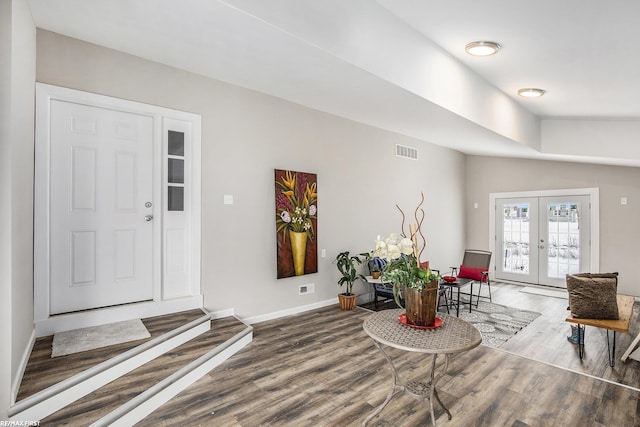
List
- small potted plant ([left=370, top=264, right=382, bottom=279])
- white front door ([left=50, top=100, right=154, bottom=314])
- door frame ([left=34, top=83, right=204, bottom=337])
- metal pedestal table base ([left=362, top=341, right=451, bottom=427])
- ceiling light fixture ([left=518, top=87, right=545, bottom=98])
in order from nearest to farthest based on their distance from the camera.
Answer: metal pedestal table base ([left=362, top=341, right=451, bottom=427]) < door frame ([left=34, top=83, right=204, bottom=337]) < white front door ([left=50, top=100, right=154, bottom=314]) < ceiling light fixture ([left=518, top=87, right=545, bottom=98]) < small potted plant ([left=370, top=264, right=382, bottom=279])

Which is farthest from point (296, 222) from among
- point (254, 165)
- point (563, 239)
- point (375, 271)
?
point (563, 239)

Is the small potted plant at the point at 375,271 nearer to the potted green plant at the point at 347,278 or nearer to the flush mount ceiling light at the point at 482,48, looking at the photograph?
the potted green plant at the point at 347,278

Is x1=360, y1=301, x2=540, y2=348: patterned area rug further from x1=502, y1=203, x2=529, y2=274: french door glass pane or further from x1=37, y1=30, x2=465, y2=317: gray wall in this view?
x1=502, y1=203, x2=529, y2=274: french door glass pane

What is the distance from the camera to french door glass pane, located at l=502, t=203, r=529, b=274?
23.9ft

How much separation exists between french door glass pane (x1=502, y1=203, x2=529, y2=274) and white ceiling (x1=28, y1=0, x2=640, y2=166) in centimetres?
314

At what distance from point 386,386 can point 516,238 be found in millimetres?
5997

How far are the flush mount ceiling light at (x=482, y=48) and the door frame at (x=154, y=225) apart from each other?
2.93 meters

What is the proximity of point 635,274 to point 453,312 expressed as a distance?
146 inches

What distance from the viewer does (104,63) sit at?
3.22m

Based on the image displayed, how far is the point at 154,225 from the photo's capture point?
3584 millimetres

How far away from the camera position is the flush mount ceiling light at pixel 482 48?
3.19 metres

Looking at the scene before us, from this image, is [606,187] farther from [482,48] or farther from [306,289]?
[306,289]

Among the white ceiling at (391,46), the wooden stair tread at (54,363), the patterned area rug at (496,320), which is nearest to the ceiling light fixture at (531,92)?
the white ceiling at (391,46)

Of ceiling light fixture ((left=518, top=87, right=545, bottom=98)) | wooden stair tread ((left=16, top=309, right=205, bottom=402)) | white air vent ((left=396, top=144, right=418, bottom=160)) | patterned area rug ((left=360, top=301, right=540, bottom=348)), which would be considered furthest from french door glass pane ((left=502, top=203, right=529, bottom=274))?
wooden stair tread ((left=16, top=309, right=205, bottom=402))
